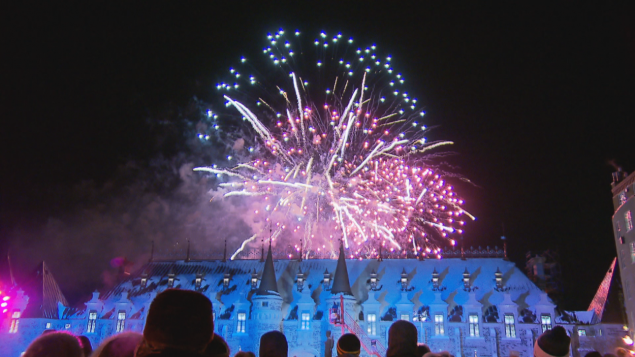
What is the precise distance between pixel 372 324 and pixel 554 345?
34.9 metres

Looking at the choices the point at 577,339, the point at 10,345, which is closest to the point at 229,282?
the point at 10,345

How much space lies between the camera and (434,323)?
3878 centimetres

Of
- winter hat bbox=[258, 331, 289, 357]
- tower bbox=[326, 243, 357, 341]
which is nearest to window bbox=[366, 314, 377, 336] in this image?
tower bbox=[326, 243, 357, 341]

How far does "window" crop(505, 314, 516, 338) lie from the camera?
37562mm

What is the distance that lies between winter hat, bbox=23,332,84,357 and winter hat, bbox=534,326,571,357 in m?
5.59

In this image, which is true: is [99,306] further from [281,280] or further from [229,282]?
[281,280]

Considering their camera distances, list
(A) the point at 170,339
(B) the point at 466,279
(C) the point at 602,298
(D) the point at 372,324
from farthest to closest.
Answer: (B) the point at 466,279 → (C) the point at 602,298 → (D) the point at 372,324 → (A) the point at 170,339

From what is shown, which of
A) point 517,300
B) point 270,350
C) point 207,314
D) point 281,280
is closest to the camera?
point 207,314

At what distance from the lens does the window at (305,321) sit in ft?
133

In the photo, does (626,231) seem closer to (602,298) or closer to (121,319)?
(602,298)

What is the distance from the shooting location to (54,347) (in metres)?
4.79

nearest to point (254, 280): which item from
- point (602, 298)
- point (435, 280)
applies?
point (435, 280)

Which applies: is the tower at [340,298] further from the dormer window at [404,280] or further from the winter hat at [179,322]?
the winter hat at [179,322]

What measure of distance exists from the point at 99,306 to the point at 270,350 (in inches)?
1661
